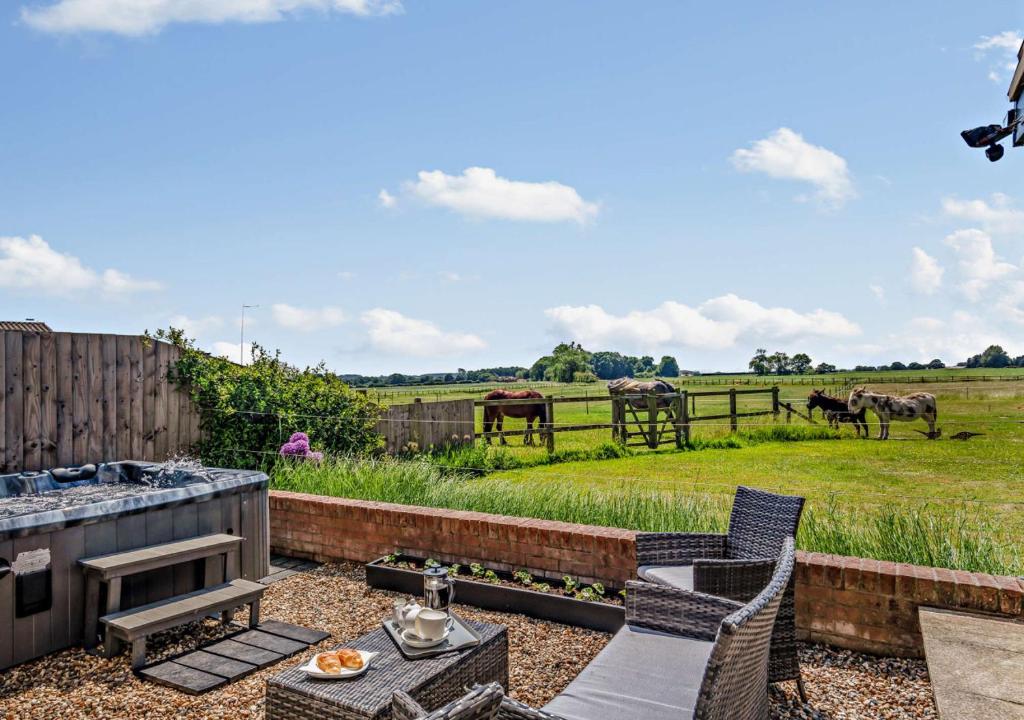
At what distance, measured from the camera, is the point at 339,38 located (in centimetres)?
676

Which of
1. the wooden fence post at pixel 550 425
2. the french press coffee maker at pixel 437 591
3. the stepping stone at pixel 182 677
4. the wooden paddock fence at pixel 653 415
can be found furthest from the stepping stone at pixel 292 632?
the wooden fence post at pixel 550 425

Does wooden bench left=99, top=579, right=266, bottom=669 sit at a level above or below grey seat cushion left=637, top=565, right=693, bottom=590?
below

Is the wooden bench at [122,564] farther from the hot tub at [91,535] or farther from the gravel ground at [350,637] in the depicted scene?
the gravel ground at [350,637]

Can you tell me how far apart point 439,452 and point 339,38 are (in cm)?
551

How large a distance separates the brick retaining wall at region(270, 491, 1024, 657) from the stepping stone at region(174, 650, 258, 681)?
63.6 inches

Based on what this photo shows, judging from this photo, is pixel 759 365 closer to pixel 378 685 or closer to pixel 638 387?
pixel 638 387

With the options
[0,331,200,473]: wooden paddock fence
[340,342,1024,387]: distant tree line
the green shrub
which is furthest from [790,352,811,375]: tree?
[0,331,200,473]: wooden paddock fence

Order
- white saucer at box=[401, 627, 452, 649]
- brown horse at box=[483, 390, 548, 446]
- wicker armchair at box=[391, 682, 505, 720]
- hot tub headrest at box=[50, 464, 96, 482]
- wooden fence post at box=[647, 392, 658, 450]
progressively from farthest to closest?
brown horse at box=[483, 390, 548, 446], wooden fence post at box=[647, 392, 658, 450], hot tub headrest at box=[50, 464, 96, 482], white saucer at box=[401, 627, 452, 649], wicker armchair at box=[391, 682, 505, 720]

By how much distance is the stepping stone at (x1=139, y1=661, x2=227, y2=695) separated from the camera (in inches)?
129

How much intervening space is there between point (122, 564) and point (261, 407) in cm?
388

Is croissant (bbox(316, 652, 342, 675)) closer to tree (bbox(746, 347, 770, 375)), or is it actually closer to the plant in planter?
the plant in planter

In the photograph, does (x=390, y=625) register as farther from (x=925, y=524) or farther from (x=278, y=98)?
(x=278, y=98)

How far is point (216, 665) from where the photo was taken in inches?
140

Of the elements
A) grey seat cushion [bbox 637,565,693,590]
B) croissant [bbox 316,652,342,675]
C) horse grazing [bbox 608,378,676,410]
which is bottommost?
croissant [bbox 316,652,342,675]
